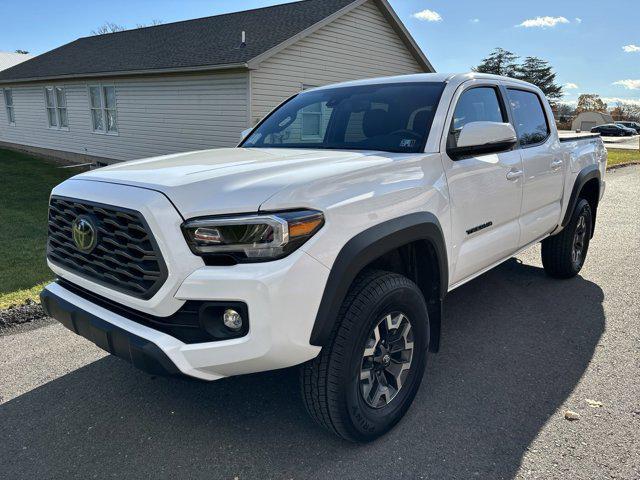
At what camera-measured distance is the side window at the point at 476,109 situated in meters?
3.34

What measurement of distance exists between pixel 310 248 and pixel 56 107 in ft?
65.6

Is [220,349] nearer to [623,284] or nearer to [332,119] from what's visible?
[332,119]

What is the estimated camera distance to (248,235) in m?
2.16

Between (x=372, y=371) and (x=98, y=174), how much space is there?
1805 millimetres

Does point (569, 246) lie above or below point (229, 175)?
below

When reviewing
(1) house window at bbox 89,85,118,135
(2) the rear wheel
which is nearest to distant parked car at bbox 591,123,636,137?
(1) house window at bbox 89,85,118,135

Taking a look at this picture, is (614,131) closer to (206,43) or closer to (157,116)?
(206,43)

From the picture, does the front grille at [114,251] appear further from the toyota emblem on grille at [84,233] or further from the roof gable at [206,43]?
the roof gable at [206,43]

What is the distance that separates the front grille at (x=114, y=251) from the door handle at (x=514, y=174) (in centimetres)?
261

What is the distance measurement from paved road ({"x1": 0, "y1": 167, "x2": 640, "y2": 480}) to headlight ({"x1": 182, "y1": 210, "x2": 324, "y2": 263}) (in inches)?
44.5

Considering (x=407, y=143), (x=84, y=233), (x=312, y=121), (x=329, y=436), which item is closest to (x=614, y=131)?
(x=312, y=121)

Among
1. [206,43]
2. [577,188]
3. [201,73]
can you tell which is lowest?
[577,188]

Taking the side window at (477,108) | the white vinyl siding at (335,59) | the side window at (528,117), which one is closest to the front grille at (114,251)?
the side window at (477,108)

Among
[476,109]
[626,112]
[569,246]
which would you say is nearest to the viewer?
[476,109]
